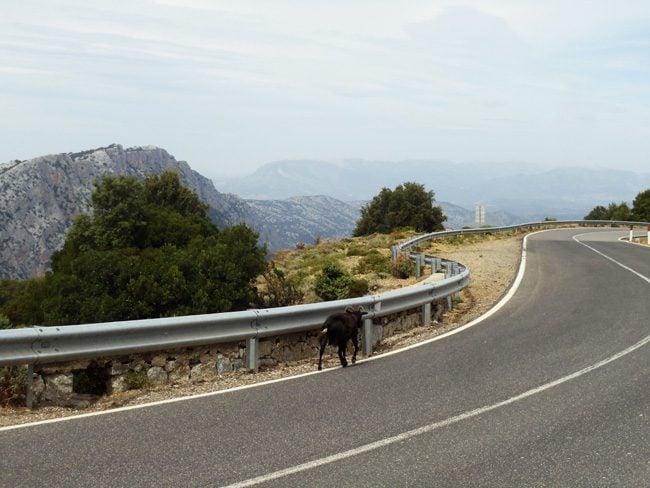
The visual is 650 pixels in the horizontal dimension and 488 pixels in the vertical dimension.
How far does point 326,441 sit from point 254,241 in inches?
1080

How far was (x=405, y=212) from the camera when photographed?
77125 mm

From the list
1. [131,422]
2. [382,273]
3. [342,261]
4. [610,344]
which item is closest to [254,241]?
[342,261]

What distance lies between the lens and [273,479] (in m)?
4.61

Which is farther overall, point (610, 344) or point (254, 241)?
point (254, 241)

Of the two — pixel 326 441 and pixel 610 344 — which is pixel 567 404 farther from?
pixel 610 344

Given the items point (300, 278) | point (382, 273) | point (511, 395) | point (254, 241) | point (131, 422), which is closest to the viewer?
point (131, 422)

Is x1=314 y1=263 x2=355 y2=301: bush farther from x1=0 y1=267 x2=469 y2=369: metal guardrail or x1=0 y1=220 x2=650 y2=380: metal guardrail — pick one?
x1=0 y1=267 x2=469 y2=369: metal guardrail

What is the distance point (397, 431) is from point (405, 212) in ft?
237

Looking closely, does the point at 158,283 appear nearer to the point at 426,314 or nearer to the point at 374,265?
the point at 374,265

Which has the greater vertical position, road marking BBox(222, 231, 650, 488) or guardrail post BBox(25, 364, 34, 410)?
guardrail post BBox(25, 364, 34, 410)

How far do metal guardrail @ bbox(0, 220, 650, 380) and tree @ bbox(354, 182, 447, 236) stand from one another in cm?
6487

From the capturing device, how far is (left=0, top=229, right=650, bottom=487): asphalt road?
4.73 m

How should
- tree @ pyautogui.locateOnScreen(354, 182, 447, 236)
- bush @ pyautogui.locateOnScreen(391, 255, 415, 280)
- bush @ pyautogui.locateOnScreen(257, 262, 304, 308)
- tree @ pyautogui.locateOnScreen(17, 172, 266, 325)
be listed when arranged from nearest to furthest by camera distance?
bush @ pyautogui.locateOnScreen(257, 262, 304, 308)
bush @ pyautogui.locateOnScreen(391, 255, 415, 280)
tree @ pyautogui.locateOnScreen(17, 172, 266, 325)
tree @ pyautogui.locateOnScreen(354, 182, 447, 236)

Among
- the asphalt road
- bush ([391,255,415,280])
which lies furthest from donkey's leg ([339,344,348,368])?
bush ([391,255,415,280])
